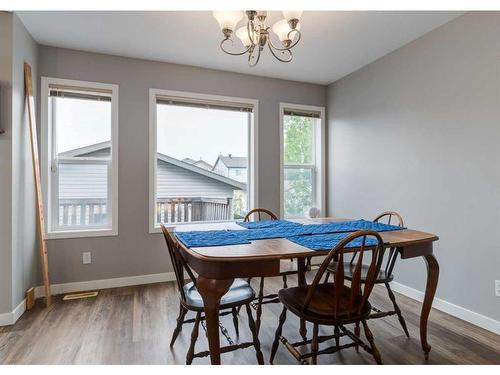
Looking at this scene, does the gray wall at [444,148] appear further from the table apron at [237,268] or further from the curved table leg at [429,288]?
the table apron at [237,268]

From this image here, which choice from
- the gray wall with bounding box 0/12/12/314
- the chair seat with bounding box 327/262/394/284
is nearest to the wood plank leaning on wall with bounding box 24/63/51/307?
the gray wall with bounding box 0/12/12/314

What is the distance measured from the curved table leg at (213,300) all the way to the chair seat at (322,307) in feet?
1.37

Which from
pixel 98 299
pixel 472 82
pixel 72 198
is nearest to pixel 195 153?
pixel 72 198

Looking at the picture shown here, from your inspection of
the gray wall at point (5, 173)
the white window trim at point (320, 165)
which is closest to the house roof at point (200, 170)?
the white window trim at point (320, 165)

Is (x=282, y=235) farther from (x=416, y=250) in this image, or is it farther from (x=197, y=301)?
(x=416, y=250)

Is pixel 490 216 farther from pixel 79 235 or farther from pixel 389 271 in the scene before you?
pixel 79 235

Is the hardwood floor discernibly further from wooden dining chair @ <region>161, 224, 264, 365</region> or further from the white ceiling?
the white ceiling

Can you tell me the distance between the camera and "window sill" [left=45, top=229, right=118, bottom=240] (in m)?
2.85

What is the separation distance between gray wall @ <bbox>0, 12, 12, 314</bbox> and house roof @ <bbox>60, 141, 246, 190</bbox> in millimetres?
723

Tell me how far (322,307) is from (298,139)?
276cm

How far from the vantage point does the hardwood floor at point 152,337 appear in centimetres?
Answer: 180

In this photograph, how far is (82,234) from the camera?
2.93 m
